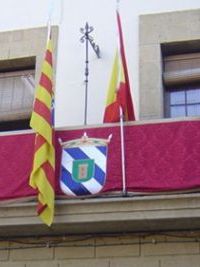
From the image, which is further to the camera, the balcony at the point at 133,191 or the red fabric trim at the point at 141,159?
the red fabric trim at the point at 141,159

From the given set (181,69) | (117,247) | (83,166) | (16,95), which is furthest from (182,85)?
(117,247)

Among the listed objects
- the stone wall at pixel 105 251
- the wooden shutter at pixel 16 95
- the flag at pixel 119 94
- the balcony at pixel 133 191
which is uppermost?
the wooden shutter at pixel 16 95

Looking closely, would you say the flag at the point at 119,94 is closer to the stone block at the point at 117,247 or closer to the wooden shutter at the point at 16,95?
the stone block at the point at 117,247

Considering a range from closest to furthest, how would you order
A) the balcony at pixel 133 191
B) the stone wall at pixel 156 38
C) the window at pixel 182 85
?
the balcony at pixel 133 191 < the stone wall at pixel 156 38 < the window at pixel 182 85

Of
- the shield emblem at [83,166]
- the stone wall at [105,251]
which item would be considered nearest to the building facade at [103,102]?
the stone wall at [105,251]

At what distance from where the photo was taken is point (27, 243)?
29.9 ft

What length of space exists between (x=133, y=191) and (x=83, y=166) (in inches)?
28.6

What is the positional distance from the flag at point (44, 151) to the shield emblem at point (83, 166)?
21 cm

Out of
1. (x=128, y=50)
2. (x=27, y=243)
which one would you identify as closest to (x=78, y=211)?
Result: (x=27, y=243)

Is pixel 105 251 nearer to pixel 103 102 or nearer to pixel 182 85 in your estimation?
pixel 103 102

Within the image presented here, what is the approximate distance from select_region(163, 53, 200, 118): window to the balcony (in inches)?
51.1

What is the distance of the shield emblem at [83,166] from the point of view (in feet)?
28.7

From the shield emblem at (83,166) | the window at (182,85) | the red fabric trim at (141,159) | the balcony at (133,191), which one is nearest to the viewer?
the balcony at (133,191)

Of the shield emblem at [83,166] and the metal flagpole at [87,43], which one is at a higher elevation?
the metal flagpole at [87,43]
